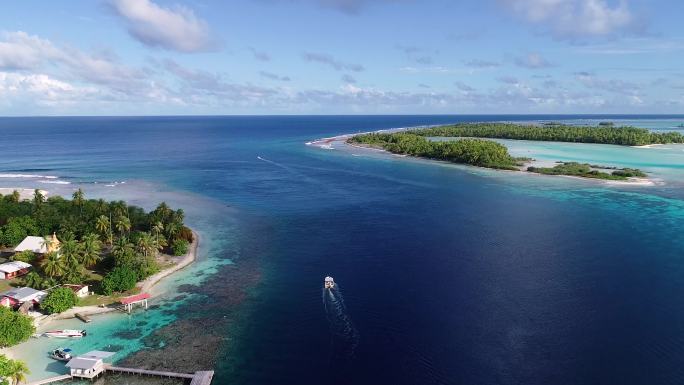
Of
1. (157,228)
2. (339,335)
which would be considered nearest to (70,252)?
(157,228)

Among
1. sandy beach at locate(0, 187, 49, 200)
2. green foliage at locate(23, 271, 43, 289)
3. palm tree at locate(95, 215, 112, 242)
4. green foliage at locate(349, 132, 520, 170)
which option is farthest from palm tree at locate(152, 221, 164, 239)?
green foliage at locate(349, 132, 520, 170)

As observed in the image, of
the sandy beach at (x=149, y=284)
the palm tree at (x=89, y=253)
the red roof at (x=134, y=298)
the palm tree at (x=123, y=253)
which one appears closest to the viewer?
the sandy beach at (x=149, y=284)

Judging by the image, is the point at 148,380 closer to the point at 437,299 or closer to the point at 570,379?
the point at 437,299

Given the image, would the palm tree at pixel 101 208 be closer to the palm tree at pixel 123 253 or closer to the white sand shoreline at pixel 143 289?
the white sand shoreline at pixel 143 289

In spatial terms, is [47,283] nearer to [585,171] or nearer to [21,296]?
[21,296]

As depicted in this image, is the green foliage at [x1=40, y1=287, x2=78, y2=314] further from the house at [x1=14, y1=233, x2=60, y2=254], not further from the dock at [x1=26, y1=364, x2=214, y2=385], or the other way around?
the house at [x1=14, y1=233, x2=60, y2=254]

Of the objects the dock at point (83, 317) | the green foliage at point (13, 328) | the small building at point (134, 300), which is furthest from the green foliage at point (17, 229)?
the small building at point (134, 300)
